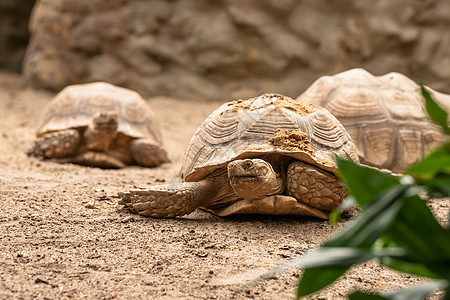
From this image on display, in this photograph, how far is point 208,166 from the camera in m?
2.85

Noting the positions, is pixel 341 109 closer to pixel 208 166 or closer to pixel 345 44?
pixel 208 166

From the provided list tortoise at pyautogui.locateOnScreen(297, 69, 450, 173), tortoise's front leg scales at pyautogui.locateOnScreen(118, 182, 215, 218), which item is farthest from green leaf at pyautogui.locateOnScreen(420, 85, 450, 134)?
tortoise at pyautogui.locateOnScreen(297, 69, 450, 173)

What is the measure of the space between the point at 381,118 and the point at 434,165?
3226 mm

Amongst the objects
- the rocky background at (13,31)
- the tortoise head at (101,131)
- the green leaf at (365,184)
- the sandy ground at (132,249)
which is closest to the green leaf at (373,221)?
the green leaf at (365,184)

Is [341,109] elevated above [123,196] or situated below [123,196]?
above

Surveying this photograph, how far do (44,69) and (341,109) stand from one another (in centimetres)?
580

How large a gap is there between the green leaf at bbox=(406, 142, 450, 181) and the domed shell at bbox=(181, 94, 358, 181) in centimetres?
159

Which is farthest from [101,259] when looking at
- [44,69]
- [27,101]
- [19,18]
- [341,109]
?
[19,18]

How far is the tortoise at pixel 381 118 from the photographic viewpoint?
163 inches

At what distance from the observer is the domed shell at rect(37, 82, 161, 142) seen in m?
5.20

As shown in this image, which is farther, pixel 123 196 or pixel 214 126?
pixel 214 126

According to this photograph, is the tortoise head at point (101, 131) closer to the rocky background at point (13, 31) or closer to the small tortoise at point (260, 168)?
the small tortoise at point (260, 168)

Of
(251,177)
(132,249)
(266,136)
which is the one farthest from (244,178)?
(132,249)

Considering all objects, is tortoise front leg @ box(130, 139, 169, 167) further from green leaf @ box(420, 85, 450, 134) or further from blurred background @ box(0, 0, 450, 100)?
green leaf @ box(420, 85, 450, 134)
